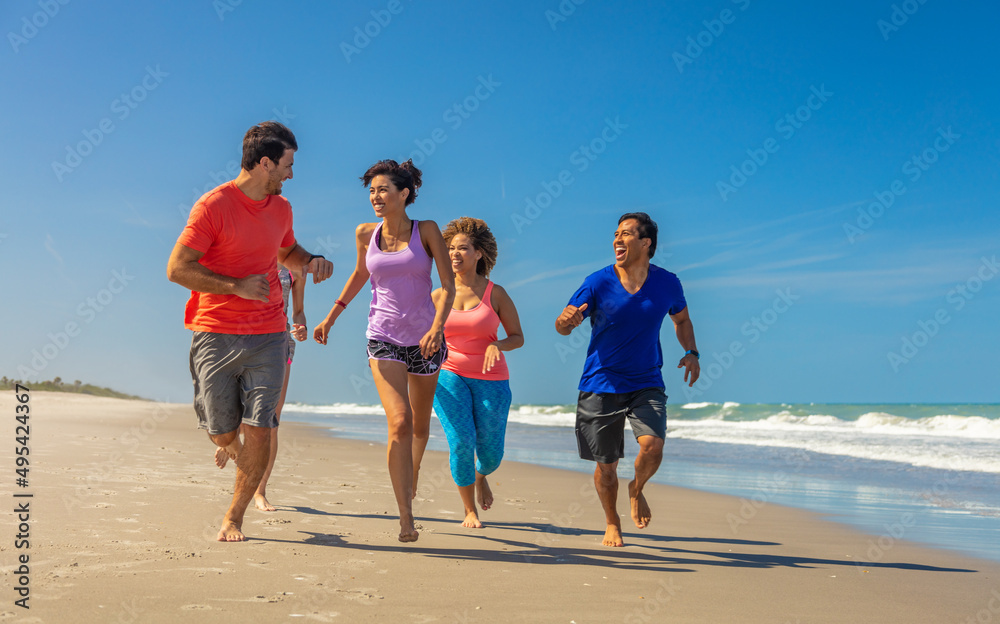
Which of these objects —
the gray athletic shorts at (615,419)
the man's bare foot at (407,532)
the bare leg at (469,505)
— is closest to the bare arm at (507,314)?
the gray athletic shorts at (615,419)

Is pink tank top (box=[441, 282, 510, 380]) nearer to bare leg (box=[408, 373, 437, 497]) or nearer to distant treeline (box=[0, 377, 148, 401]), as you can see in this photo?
bare leg (box=[408, 373, 437, 497])

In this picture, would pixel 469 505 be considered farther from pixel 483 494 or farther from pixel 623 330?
pixel 623 330

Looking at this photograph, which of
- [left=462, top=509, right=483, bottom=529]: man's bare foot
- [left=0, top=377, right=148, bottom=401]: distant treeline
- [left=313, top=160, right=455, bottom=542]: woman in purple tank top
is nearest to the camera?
[left=313, top=160, right=455, bottom=542]: woman in purple tank top

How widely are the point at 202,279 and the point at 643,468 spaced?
2.78 meters

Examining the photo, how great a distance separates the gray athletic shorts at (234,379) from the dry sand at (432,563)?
Answer: 0.66 metres

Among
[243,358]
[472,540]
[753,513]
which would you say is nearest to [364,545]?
[472,540]

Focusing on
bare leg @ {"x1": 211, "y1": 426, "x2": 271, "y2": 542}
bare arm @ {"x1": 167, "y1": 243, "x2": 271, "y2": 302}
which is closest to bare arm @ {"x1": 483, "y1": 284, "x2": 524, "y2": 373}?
bare leg @ {"x1": 211, "y1": 426, "x2": 271, "y2": 542}

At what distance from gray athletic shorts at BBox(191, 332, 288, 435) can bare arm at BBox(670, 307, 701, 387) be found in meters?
2.55

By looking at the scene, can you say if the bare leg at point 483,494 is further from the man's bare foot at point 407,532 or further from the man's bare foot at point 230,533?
the man's bare foot at point 230,533

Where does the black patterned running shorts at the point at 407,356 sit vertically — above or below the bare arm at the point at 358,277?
below

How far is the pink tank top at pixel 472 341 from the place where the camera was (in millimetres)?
5477

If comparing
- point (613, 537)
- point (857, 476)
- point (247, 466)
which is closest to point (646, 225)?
point (613, 537)

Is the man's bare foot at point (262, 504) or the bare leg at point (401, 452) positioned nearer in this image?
the bare leg at point (401, 452)

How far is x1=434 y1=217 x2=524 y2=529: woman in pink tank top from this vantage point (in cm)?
532
